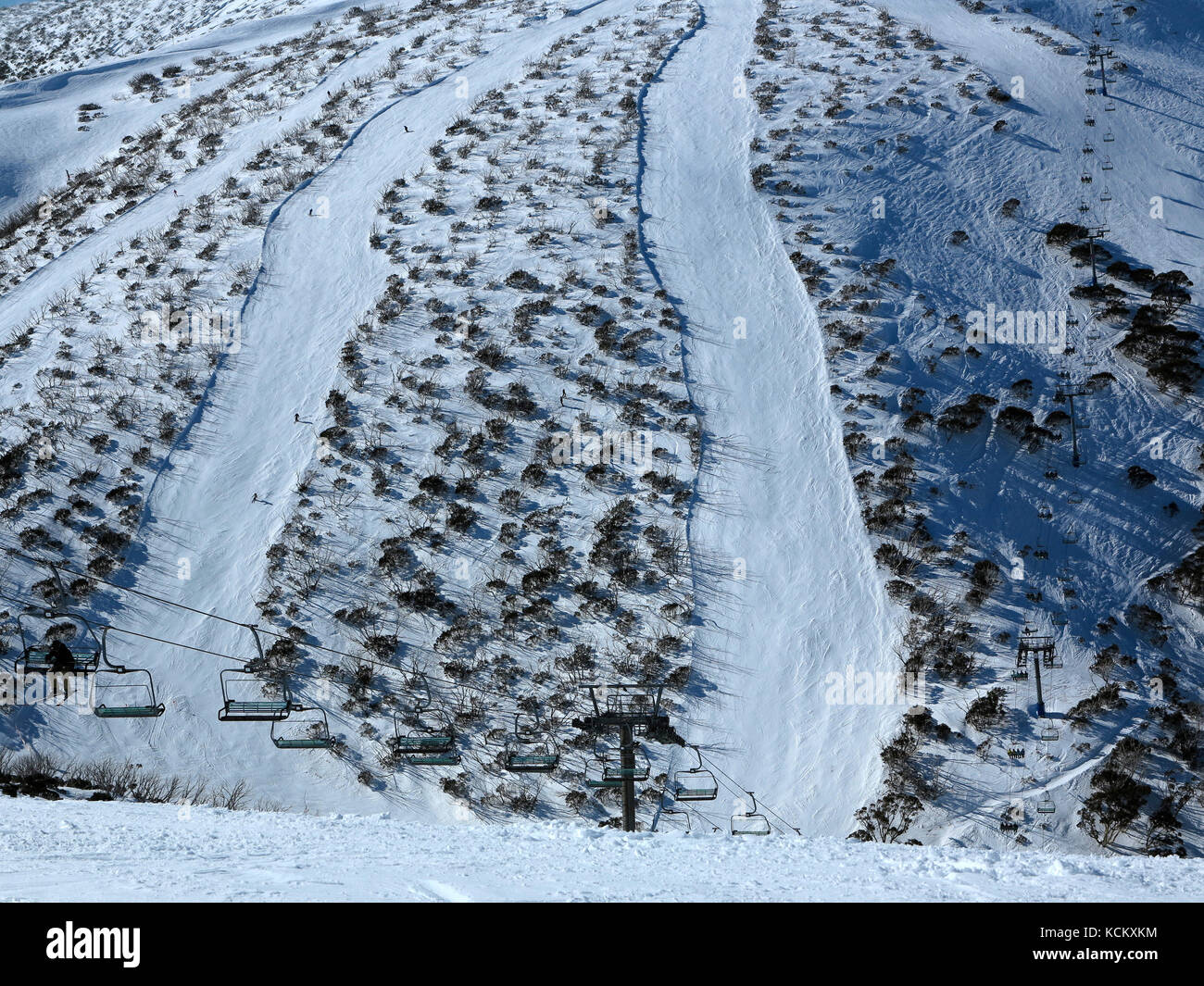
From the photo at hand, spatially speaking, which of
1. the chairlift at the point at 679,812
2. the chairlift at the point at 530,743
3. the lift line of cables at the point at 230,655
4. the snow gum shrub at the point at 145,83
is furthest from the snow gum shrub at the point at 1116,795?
the snow gum shrub at the point at 145,83

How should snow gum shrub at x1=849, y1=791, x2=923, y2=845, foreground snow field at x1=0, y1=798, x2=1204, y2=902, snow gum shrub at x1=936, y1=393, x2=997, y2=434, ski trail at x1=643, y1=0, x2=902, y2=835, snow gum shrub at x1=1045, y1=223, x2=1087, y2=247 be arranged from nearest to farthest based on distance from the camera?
foreground snow field at x1=0, y1=798, x2=1204, y2=902
snow gum shrub at x1=849, y1=791, x2=923, y2=845
ski trail at x1=643, y1=0, x2=902, y2=835
snow gum shrub at x1=936, y1=393, x2=997, y2=434
snow gum shrub at x1=1045, y1=223, x2=1087, y2=247

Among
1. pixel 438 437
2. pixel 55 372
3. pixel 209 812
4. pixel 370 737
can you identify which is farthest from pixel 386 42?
pixel 209 812

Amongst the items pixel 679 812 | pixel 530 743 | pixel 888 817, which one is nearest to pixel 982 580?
pixel 888 817

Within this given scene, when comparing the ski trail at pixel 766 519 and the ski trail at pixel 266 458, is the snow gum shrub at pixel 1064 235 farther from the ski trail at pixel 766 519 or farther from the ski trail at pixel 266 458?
the ski trail at pixel 266 458

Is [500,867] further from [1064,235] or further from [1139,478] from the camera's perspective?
[1064,235]

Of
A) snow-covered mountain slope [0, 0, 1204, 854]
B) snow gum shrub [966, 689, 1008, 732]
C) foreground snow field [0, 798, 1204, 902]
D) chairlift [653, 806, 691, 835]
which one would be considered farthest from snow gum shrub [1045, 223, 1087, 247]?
foreground snow field [0, 798, 1204, 902]

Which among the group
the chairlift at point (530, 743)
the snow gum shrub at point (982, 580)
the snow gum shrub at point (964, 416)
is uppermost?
the snow gum shrub at point (964, 416)

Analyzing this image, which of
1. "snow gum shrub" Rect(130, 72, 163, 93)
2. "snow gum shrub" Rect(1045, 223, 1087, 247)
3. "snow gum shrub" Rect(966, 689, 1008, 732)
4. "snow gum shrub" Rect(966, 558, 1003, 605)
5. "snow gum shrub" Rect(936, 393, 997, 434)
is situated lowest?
"snow gum shrub" Rect(966, 689, 1008, 732)

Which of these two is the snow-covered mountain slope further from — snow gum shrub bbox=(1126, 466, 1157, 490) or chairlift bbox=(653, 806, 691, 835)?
chairlift bbox=(653, 806, 691, 835)
